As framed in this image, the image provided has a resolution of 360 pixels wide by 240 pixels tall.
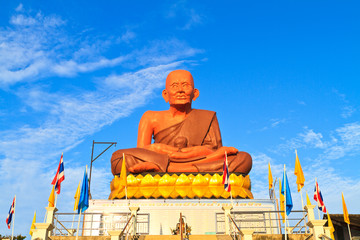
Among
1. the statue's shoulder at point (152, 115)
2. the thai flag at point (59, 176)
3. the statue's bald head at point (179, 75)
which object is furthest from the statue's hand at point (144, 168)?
the statue's bald head at point (179, 75)

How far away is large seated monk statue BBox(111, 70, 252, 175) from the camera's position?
1609 centimetres

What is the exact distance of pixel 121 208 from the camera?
47.0 ft

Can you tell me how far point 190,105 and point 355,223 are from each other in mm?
9698

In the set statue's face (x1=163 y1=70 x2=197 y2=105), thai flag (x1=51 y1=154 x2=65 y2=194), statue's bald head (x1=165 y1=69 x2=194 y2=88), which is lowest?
thai flag (x1=51 y1=154 x2=65 y2=194)

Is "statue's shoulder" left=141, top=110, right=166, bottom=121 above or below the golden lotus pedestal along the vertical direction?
above

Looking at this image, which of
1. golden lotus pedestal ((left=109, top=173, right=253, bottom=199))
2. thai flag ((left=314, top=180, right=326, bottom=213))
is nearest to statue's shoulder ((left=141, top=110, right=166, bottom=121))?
golden lotus pedestal ((left=109, top=173, right=253, bottom=199))

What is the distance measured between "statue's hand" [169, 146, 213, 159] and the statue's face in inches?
114

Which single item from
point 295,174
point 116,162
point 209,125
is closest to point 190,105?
point 209,125

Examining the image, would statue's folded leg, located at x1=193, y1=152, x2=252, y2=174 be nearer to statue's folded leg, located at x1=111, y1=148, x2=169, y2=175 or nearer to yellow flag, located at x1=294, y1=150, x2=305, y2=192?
statue's folded leg, located at x1=111, y1=148, x2=169, y2=175

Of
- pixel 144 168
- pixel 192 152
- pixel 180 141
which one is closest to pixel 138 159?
pixel 144 168

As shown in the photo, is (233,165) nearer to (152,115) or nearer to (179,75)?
(152,115)

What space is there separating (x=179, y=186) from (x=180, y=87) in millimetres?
5909

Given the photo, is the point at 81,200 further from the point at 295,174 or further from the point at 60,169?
the point at 295,174

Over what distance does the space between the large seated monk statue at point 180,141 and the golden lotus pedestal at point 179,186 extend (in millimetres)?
499
